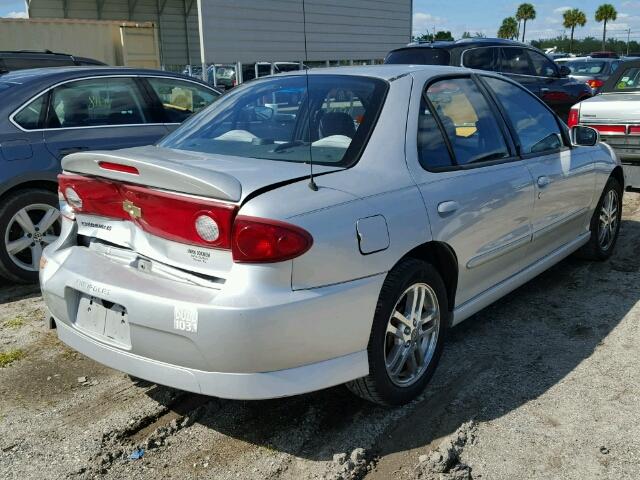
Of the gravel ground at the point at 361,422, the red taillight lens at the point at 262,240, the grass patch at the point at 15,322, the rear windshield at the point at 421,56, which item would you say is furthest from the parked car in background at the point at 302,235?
the rear windshield at the point at 421,56

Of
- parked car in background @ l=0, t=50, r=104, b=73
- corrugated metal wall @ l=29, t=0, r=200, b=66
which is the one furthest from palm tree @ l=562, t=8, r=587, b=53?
parked car in background @ l=0, t=50, r=104, b=73

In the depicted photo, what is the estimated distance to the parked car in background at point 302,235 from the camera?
251 cm

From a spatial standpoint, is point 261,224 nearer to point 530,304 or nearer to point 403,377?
point 403,377

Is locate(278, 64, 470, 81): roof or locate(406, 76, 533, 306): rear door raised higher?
locate(278, 64, 470, 81): roof

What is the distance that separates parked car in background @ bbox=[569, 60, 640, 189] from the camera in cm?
730

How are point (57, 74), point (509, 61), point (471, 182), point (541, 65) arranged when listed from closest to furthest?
1. point (471, 182)
2. point (57, 74)
3. point (509, 61)
4. point (541, 65)

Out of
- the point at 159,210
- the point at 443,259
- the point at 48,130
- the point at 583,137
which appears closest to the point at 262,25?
the point at 48,130

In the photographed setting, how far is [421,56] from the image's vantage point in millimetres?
10656

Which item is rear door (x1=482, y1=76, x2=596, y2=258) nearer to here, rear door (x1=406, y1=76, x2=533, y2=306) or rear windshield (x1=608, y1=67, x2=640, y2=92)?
rear door (x1=406, y1=76, x2=533, y2=306)

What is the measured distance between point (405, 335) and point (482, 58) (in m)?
8.70

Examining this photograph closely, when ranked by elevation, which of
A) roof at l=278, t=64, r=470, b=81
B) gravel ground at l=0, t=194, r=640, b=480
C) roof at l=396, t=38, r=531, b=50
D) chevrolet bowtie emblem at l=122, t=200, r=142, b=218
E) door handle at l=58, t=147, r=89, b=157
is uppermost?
roof at l=396, t=38, r=531, b=50

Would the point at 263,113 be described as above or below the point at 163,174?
above

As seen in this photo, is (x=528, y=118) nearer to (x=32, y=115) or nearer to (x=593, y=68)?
(x=32, y=115)

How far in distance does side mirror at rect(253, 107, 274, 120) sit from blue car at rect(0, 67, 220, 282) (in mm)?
1726
